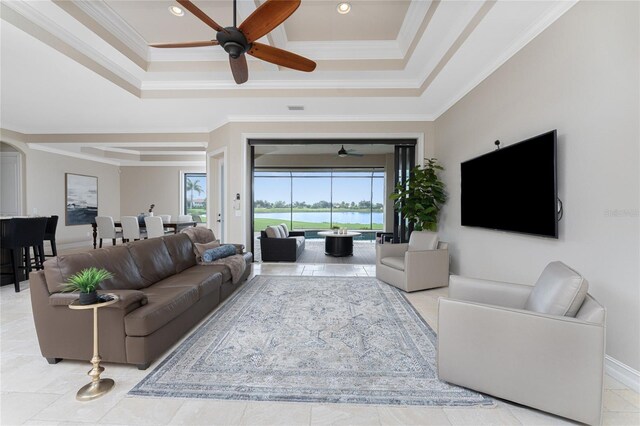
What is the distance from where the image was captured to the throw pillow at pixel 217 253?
12.9 feet

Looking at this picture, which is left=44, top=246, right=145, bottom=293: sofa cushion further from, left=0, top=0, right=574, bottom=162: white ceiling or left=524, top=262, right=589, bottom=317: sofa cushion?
left=524, top=262, right=589, bottom=317: sofa cushion

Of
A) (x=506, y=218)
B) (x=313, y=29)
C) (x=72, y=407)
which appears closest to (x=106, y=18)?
(x=313, y=29)

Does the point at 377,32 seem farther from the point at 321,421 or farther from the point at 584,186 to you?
the point at 321,421

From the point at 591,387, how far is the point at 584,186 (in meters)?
1.51

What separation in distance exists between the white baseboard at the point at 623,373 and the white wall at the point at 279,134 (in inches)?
162

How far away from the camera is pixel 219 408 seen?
1775 mm

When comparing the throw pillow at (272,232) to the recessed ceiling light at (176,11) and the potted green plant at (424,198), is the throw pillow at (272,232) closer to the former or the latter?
the potted green plant at (424,198)

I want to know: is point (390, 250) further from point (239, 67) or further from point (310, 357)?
point (239, 67)

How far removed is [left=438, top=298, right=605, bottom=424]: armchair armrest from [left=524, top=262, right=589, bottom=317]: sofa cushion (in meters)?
0.11

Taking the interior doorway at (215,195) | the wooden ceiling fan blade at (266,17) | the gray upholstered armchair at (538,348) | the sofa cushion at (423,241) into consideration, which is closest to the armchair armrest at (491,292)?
the gray upholstered armchair at (538,348)

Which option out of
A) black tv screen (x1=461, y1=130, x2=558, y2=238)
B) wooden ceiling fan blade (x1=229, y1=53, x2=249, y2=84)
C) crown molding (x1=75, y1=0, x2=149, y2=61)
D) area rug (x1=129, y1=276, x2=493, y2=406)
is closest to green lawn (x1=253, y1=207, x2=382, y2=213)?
black tv screen (x1=461, y1=130, x2=558, y2=238)

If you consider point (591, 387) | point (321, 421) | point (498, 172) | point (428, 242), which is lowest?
point (321, 421)

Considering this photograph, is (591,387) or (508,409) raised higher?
(591,387)

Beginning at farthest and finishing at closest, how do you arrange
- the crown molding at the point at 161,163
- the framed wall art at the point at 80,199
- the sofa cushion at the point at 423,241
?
the crown molding at the point at 161,163 < the framed wall art at the point at 80,199 < the sofa cushion at the point at 423,241
